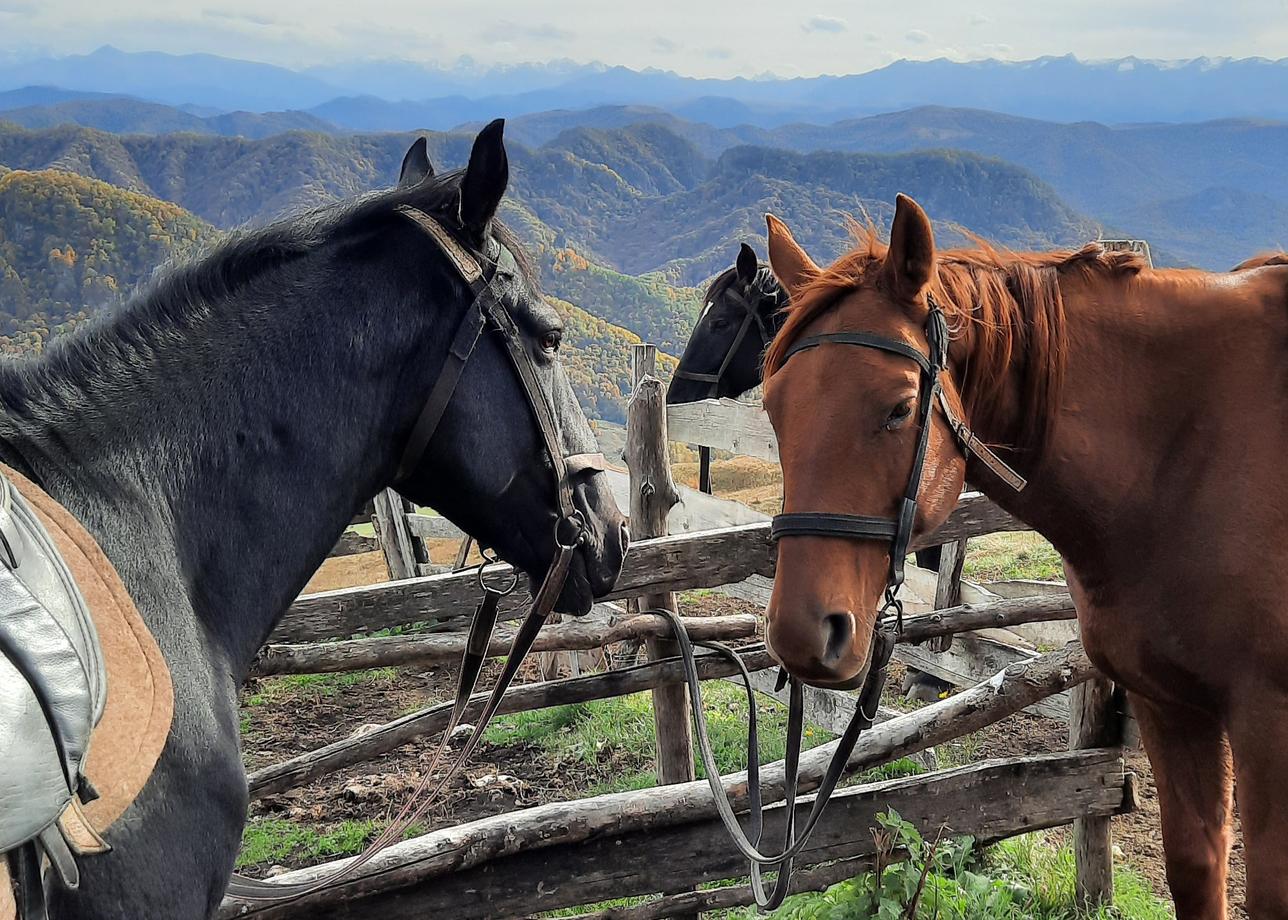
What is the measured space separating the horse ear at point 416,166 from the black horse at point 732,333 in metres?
5.23

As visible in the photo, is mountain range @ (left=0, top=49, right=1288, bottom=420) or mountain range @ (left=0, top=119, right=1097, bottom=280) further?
mountain range @ (left=0, top=119, right=1097, bottom=280)

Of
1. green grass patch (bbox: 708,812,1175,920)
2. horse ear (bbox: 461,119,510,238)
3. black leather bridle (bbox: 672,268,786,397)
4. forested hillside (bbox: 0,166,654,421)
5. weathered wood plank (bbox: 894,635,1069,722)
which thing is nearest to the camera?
horse ear (bbox: 461,119,510,238)

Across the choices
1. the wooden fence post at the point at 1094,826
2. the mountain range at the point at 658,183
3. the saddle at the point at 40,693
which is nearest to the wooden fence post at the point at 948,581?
the wooden fence post at the point at 1094,826

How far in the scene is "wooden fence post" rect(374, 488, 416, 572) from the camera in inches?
311

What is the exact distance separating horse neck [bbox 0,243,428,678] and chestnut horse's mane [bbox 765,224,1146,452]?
1.02 m

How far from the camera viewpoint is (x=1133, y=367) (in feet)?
7.63

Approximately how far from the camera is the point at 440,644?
3457 millimetres

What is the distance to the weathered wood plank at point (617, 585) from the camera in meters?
3.29

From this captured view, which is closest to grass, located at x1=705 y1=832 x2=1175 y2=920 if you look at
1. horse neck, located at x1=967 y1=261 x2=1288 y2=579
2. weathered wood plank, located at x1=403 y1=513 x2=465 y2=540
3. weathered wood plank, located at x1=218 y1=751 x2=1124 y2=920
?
weathered wood plank, located at x1=218 y1=751 x2=1124 y2=920

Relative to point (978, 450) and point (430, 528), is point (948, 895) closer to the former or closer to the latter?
point (978, 450)

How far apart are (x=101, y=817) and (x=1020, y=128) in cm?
22719

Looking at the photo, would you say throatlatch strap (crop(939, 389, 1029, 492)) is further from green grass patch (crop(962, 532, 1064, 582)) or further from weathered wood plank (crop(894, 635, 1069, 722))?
green grass patch (crop(962, 532, 1064, 582))

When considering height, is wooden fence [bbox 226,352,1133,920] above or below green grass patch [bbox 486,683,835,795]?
above

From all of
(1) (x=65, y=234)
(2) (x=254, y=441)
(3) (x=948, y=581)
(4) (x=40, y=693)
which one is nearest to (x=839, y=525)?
(2) (x=254, y=441)
